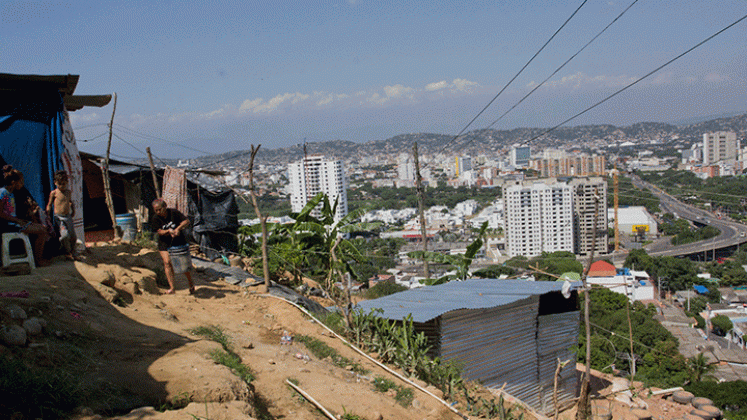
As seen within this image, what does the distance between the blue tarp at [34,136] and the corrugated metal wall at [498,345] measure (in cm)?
481

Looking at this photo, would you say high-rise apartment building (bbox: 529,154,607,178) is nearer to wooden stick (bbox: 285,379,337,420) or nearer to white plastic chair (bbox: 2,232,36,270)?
white plastic chair (bbox: 2,232,36,270)

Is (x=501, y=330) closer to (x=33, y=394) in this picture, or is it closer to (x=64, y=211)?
(x=33, y=394)

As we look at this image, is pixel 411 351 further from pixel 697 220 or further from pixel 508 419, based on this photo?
pixel 697 220

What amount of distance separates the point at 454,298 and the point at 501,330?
26.7 inches

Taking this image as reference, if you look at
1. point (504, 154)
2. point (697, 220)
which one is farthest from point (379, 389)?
point (504, 154)

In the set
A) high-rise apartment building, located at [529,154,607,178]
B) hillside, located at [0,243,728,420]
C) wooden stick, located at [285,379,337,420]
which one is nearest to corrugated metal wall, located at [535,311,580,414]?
hillside, located at [0,243,728,420]

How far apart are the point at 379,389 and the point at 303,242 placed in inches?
205

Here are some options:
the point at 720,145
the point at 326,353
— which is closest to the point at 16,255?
the point at 326,353

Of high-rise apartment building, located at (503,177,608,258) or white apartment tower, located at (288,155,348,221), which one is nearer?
high-rise apartment building, located at (503,177,608,258)

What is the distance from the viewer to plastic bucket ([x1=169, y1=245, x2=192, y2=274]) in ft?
18.5

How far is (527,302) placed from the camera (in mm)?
6398

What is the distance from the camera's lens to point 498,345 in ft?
20.2

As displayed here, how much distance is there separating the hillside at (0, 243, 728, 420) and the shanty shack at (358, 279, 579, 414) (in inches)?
24.7

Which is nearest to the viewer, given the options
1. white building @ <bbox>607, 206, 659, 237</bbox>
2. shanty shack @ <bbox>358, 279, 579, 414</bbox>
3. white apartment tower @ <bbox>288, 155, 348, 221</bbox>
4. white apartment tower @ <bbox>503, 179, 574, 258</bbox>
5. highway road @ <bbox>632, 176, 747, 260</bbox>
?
shanty shack @ <bbox>358, 279, 579, 414</bbox>
